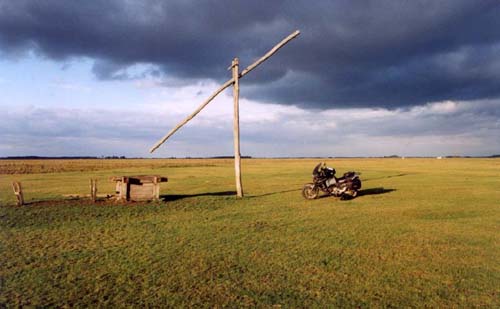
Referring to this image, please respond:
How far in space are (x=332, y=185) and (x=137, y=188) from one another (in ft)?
32.0

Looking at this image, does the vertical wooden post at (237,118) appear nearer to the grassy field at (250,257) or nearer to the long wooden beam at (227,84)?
the long wooden beam at (227,84)

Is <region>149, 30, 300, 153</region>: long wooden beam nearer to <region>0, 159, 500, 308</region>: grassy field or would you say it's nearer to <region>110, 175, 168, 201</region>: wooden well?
<region>110, 175, 168, 201</region>: wooden well

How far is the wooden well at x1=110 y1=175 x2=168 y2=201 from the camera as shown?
16.4 metres

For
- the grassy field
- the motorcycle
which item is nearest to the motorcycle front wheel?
the motorcycle

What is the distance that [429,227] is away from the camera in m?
11.1

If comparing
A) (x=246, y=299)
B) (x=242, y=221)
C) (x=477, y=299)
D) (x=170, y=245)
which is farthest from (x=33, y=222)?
(x=477, y=299)

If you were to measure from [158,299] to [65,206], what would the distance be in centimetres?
1157

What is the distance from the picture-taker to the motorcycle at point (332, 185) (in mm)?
17516

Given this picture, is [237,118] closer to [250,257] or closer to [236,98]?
[236,98]

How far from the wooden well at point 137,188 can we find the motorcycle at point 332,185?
24.6ft

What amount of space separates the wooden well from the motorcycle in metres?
7.49

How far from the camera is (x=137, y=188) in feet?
54.6

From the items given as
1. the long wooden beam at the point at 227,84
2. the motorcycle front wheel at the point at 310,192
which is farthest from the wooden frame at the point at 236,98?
the motorcycle front wheel at the point at 310,192

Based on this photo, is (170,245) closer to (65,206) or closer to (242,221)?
(242,221)
